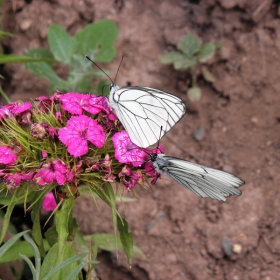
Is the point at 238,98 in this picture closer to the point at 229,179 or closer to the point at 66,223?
the point at 229,179

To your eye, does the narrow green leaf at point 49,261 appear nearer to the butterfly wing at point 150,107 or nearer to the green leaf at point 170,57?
the butterfly wing at point 150,107

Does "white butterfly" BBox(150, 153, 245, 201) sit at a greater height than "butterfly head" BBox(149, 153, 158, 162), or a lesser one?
lesser

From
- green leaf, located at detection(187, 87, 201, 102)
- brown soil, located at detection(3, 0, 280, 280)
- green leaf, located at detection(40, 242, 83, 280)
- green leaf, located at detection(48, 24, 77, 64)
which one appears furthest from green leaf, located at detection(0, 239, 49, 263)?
green leaf, located at detection(187, 87, 201, 102)

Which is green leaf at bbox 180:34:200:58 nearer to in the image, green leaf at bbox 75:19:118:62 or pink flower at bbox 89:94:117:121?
green leaf at bbox 75:19:118:62

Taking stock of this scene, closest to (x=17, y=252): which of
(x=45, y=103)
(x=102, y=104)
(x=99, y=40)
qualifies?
(x=45, y=103)

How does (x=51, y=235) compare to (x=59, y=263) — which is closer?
(x=59, y=263)

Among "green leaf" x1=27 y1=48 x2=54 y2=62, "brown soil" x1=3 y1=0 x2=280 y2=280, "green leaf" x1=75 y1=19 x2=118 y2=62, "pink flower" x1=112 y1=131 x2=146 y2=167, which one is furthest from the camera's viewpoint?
"green leaf" x1=27 y1=48 x2=54 y2=62

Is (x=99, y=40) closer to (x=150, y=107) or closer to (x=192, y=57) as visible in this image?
(x=192, y=57)
